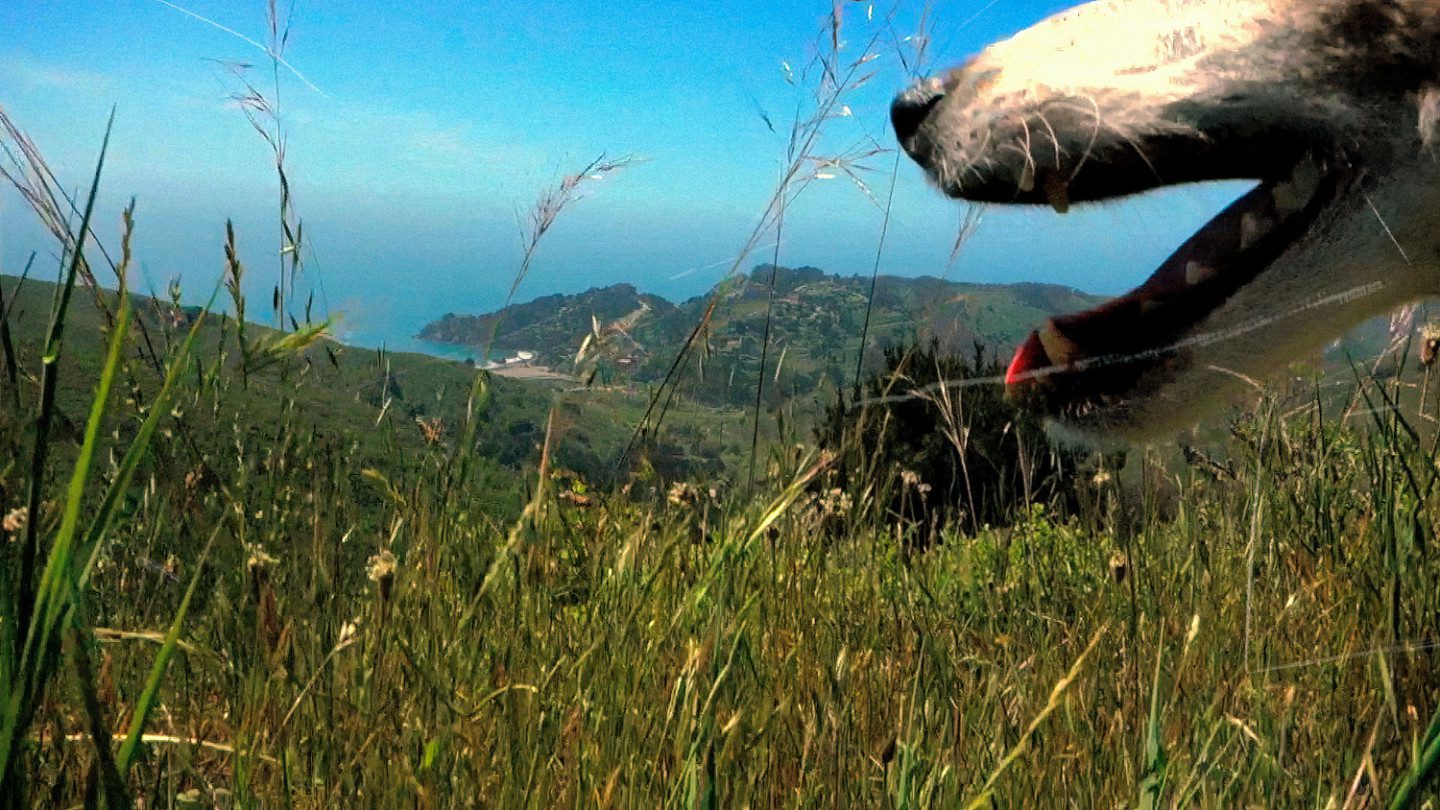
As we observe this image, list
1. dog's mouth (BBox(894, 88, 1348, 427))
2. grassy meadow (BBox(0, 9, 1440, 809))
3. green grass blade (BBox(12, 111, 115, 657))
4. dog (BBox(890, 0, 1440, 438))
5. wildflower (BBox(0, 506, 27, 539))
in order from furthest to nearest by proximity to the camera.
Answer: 1. dog's mouth (BBox(894, 88, 1348, 427))
2. dog (BBox(890, 0, 1440, 438))
3. wildflower (BBox(0, 506, 27, 539))
4. grassy meadow (BBox(0, 9, 1440, 809))
5. green grass blade (BBox(12, 111, 115, 657))

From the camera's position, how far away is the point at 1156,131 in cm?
201

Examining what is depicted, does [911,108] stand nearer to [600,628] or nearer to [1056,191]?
[1056,191]

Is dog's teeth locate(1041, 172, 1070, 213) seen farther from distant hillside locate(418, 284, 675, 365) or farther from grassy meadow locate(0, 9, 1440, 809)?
distant hillside locate(418, 284, 675, 365)

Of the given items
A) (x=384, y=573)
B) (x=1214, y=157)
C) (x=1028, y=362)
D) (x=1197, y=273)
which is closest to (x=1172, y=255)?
(x=1197, y=273)

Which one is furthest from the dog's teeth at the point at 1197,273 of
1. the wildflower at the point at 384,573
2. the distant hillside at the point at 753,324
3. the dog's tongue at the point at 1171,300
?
the wildflower at the point at 384,573

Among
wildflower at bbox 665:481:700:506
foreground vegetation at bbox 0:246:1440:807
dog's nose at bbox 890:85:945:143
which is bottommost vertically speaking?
foreground vegetation at bbox 0:246:1440:807

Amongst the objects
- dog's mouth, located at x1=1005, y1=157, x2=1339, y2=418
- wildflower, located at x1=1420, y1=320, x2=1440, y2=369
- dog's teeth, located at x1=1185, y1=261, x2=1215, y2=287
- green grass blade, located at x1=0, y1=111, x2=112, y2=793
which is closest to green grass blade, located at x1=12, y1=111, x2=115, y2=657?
green grass blade, located at x1=0, y1=111, x2=112, y2=793

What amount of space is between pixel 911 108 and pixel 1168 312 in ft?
1.93

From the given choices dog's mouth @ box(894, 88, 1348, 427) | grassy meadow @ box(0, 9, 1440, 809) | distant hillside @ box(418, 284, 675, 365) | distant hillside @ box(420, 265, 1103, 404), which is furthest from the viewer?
distant hillside @ box(420, 265, 1103, 404)

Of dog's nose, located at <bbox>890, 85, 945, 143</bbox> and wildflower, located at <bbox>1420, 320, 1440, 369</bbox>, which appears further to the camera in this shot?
wildflower, located at <bbox>1420, 320, 1440, 369</bbox>

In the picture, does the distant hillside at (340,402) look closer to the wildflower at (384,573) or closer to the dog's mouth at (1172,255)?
the wildflower at (384,573)

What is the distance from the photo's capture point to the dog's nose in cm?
212

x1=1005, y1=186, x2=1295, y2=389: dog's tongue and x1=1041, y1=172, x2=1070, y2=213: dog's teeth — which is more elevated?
x1=1041, y1=172, x2=1070, y2=213: dog's teeth

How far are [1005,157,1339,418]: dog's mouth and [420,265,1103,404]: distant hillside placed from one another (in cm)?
13
